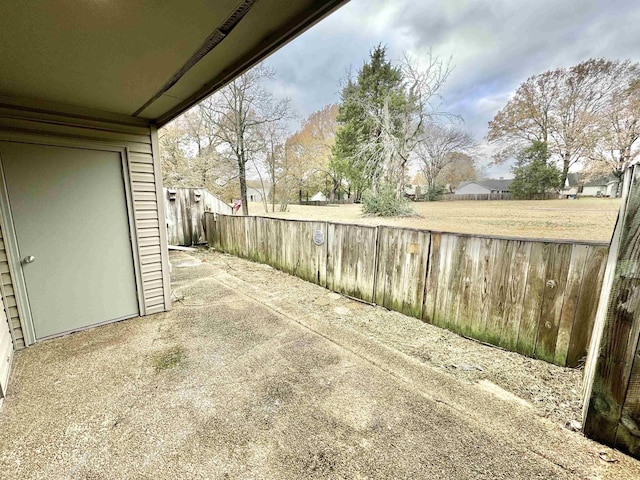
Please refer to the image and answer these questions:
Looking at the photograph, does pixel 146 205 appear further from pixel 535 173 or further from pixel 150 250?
pixel 535 173

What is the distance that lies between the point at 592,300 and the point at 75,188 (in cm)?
499

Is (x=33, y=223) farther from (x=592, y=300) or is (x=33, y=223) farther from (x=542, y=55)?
(x=542, y=55)

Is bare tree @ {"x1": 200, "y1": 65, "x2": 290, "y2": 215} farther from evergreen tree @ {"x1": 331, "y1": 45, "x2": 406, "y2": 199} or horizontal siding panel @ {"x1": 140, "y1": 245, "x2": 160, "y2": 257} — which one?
horizontal siding panel @ {"x1": 140, "y1": 245, "x2": 160, "y2": 257}

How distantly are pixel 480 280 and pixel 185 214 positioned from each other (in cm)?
822

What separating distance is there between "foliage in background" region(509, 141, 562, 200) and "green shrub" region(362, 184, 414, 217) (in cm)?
334

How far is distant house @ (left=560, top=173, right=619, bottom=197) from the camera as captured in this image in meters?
5.13

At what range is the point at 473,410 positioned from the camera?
1748mm

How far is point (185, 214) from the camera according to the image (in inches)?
319

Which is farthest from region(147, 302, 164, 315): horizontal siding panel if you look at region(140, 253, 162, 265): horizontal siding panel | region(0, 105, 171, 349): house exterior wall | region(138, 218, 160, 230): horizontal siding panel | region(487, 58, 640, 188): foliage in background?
region(487, 58, 640, 188): foliage in background

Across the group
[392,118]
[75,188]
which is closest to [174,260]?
[75,188]

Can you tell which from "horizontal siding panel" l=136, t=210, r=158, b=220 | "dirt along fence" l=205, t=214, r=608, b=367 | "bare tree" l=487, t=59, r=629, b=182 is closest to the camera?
"dirt along fence" l=205, t=214, r=608, b=367

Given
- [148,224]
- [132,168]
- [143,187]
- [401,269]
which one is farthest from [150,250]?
[401,269]

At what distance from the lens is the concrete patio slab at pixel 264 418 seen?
1.38 metres

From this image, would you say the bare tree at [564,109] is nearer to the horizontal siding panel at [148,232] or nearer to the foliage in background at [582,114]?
the foliage in background at [582,114]
